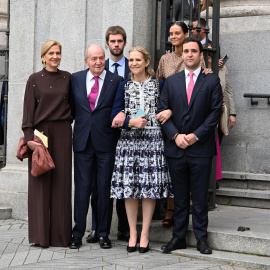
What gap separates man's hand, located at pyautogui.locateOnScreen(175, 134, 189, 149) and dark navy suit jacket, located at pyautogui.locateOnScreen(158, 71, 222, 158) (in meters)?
0.07

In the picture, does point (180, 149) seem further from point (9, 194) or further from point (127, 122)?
point (9, 194)

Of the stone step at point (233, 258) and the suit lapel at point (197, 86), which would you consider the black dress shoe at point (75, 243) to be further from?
the suit lapel at point (197, 86)

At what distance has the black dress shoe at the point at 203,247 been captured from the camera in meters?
6.56

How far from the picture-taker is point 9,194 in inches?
355

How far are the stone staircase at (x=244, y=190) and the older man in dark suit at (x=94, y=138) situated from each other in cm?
239

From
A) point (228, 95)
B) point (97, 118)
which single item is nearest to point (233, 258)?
point (97, 118)

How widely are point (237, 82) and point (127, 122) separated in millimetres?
3505

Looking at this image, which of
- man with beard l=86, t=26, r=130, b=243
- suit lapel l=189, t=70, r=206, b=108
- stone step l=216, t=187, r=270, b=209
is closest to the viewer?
suit lapel l=189, t=70, r=206, b=108

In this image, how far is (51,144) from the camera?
7.12 meters

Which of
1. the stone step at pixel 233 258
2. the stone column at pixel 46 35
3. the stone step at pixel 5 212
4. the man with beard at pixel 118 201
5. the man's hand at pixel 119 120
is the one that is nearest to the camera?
the stone step at pixel 233 258

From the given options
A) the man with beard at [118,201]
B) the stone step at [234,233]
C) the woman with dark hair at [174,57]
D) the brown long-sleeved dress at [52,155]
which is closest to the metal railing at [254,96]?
the stone step at [234,233]

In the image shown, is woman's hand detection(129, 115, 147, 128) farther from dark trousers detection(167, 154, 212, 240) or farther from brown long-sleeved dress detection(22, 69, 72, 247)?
brown long-sleeved dress detection(22, 69, 72, 247)

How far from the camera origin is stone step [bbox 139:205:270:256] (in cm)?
652

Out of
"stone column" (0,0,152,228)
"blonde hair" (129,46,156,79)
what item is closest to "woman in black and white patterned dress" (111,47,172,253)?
"blonde hair" (129,46,156,79)
